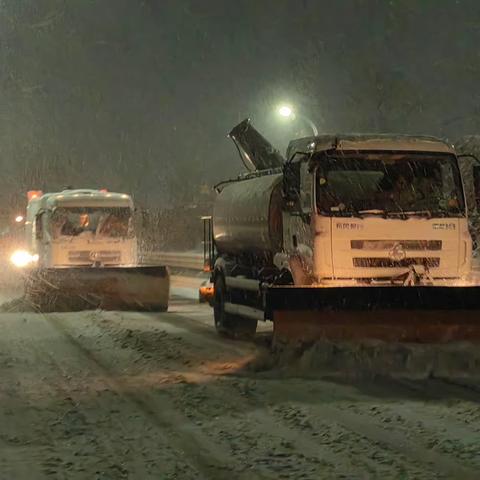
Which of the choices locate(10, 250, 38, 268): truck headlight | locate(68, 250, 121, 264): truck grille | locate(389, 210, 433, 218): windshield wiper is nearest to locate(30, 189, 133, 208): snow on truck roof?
locate(68, 250, 121, 264): truck grille

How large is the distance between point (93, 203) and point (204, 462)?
54.9 feet

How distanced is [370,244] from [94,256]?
11869 mm

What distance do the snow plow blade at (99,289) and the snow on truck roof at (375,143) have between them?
8.05m

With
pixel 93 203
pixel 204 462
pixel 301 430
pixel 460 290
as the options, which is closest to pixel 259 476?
pixel 204 462

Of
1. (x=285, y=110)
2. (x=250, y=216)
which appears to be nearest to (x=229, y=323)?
(x=250, y=216)

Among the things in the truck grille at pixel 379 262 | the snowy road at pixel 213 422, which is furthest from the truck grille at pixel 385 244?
the snowy road at pixel 213 422

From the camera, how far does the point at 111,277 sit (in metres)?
19.6

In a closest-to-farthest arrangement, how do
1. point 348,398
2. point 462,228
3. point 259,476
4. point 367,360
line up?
1. point 259,476
2. point 348,398
3. point 367,360
4. point 462,228

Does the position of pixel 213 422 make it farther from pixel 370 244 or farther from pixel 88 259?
pixel 88 259

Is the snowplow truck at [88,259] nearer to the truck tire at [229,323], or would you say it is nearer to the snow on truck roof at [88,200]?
the snow on truck roof at [88,200]

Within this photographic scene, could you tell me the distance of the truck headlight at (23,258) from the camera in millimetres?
24484

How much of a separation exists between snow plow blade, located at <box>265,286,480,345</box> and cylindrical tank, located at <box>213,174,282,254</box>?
2.27m

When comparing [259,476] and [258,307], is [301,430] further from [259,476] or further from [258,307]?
[258,307]

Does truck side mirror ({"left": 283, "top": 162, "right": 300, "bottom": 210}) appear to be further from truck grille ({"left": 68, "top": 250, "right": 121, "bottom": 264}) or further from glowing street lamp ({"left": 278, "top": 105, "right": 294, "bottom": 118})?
glowing street lamp ({"left": 278, "top": 105, "right": 294, "bottom": 118})
